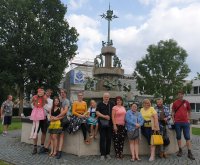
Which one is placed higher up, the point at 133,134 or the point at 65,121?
the point at 65,121

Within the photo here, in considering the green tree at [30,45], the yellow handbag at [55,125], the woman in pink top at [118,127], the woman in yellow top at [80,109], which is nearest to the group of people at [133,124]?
the woman in pink top at [118,127]

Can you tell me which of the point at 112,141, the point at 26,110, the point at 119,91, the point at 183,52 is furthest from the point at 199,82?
the point at 112,141

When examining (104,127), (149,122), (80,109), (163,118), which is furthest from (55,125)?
(163,118)

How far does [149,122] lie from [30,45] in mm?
28494

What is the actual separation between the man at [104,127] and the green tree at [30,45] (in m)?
27.3

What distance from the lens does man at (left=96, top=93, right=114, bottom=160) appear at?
10.2 meters

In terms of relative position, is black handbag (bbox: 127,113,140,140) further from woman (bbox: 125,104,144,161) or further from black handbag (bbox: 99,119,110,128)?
black handbag (bbox: 99,119,110,128)

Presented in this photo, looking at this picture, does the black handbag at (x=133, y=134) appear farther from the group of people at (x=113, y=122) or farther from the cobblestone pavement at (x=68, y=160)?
the cobblestone pavement at (x=68, y=160)

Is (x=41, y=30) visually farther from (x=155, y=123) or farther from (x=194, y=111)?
(x=194, y=111)

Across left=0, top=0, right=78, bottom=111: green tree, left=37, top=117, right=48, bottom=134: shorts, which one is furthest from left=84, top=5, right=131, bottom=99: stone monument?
left=0, top=0, right=78, bottom=111: green tree

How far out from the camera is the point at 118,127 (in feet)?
33.6

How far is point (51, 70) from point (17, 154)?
28528mm

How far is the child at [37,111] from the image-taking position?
1095 centimetres

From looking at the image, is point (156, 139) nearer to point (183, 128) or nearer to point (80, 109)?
point (183, 128)
